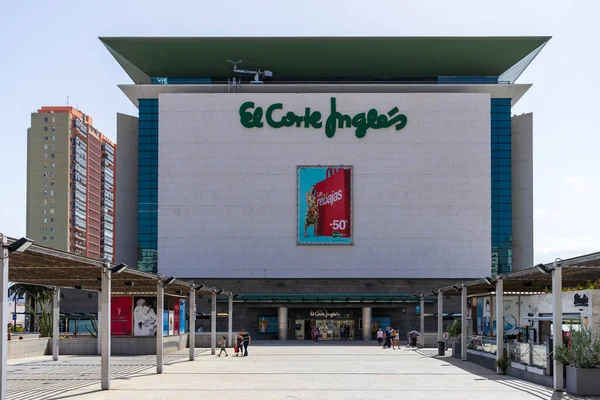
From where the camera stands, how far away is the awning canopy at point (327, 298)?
7256 centimetres

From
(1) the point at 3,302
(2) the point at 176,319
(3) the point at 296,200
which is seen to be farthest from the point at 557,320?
(3) the point at 296,200

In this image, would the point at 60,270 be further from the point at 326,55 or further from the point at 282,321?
the point at 326,55

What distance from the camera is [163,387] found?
25734mm

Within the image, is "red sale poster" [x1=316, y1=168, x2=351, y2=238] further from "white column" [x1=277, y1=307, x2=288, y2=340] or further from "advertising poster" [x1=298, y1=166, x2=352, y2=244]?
"white column" [x1=277, y1=307, x2=288, y2=340]

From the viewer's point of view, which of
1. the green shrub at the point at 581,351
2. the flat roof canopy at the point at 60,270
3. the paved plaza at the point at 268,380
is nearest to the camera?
the flat roof canopy at the point at 60,270

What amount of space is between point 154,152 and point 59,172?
305 feet

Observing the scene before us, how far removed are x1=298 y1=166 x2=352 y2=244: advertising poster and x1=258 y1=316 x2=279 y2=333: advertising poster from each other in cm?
751

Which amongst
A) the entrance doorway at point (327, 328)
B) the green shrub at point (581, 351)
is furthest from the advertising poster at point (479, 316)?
the entrance doorway at point (327, 328)

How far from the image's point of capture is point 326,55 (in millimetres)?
80500

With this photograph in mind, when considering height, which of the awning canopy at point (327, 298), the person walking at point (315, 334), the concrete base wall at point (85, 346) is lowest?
the person walking at point (315, 334)

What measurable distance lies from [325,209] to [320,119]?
8429 mm

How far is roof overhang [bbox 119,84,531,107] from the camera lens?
79750mm

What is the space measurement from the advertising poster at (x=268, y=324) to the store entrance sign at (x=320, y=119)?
57.6 ft

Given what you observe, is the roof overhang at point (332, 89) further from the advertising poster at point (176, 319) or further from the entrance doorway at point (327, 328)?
the advertising poster at point (176, 319)
